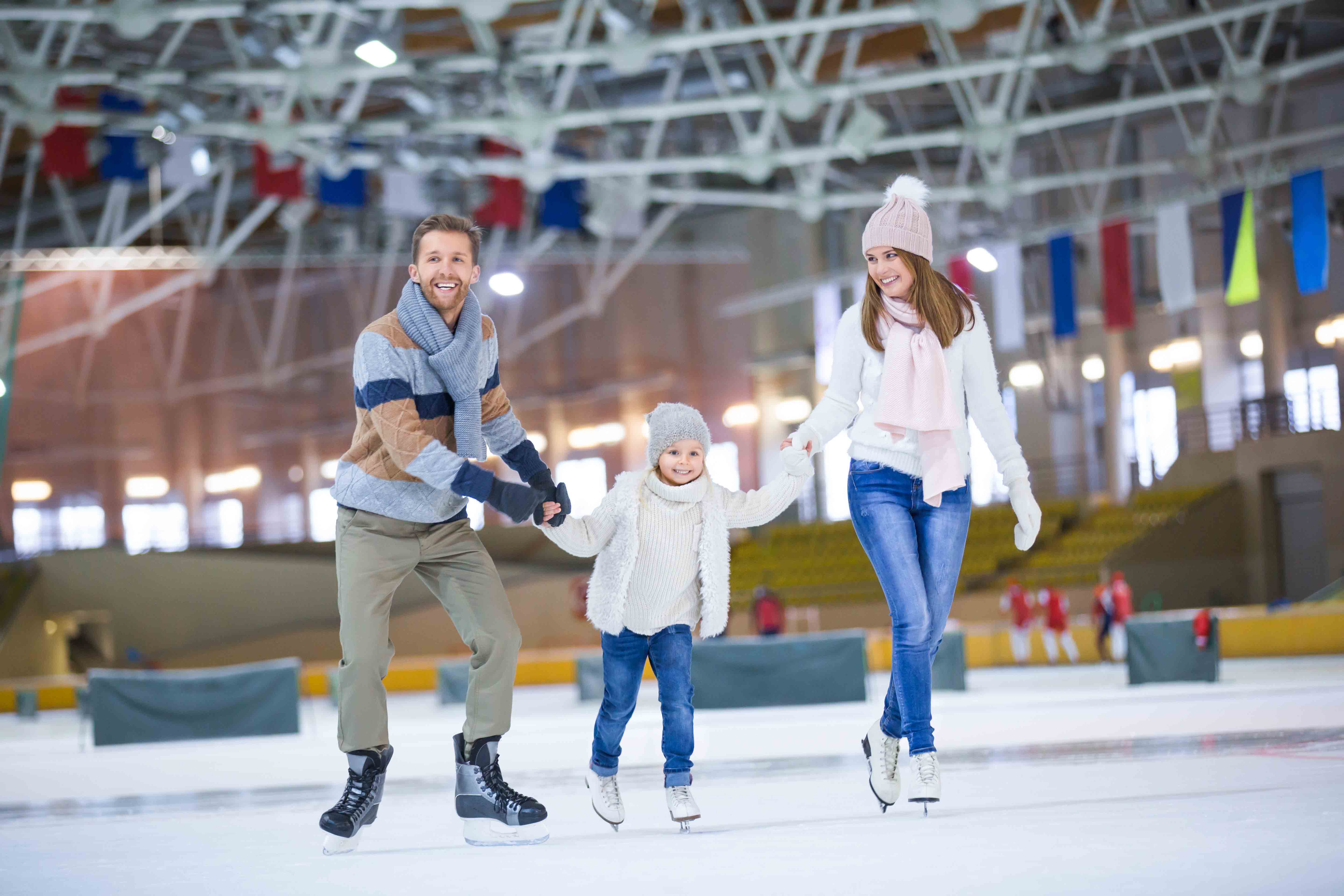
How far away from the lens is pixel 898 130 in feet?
72.1

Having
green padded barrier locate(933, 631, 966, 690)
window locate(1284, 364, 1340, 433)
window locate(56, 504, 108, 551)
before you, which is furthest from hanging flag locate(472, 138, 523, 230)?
window locate(1284, 364, 1340, 433)

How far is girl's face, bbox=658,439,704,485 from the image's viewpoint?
3678mm

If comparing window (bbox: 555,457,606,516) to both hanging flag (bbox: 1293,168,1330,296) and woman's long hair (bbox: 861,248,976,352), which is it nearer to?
hanging flag (bbox: 1293,168,1330,296)

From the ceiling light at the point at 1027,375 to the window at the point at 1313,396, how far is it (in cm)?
412

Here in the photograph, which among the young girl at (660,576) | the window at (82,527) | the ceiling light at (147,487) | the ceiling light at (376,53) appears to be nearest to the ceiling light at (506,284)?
the ceiling light at (376,53)

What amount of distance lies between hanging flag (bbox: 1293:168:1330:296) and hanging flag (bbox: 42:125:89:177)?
14.4 m

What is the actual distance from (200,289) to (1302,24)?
18.7m

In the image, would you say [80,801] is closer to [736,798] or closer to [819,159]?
[736,798]

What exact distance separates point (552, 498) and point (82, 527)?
76.9 ft

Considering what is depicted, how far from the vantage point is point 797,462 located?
365cm

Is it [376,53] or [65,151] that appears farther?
[65,151]

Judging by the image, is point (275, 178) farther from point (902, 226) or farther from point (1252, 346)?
point (902, 226)

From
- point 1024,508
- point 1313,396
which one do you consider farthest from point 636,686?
point 1313,396

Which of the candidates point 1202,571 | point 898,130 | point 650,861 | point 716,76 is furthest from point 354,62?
point 1202,571
